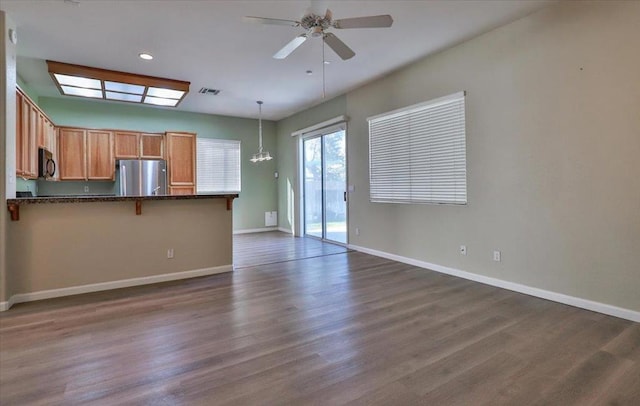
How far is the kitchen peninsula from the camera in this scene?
3.46 m

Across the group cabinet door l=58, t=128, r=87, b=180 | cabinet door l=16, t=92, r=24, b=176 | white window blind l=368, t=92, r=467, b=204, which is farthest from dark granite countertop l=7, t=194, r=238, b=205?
cabinet door l=58, t=128, r=87, b=180

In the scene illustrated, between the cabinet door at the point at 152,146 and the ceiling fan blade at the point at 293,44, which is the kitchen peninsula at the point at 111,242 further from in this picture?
the cabinet door at the point at 152,146

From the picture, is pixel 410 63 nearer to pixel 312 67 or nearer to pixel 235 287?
pixel 312 67

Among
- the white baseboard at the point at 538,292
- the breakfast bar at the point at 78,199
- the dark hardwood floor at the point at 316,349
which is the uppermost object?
the breakfast bar at the point at 78,199

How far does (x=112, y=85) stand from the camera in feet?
17.0

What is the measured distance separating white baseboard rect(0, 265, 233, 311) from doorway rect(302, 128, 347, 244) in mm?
2771

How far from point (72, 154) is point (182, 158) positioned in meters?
1.98

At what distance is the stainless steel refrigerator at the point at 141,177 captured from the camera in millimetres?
6434

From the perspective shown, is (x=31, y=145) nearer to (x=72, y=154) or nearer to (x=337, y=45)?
(x=72, y=154)

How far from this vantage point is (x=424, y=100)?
457cm

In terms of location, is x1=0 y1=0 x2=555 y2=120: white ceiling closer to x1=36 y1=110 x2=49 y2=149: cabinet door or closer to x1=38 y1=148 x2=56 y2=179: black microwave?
x1=36 y1=110 x2=49 y2=149: cabinet door

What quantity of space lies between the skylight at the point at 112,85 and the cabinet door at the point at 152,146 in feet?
3.09

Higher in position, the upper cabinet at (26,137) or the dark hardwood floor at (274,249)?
the upper cabinet at (26,137)

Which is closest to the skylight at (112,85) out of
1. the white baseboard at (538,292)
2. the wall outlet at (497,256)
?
the white baseboard at (538,292)
